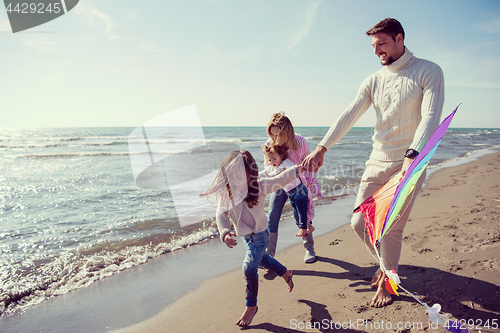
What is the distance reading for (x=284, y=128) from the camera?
3529mm

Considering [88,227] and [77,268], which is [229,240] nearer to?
[77,268]

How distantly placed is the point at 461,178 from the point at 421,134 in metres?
8.14

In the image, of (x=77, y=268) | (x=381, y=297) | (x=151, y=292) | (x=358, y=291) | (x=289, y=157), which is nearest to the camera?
(x=381, y=297)

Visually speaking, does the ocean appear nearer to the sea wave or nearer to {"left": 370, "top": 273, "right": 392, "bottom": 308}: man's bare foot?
the sea wave

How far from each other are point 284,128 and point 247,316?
198cm

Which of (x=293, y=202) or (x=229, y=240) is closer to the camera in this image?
(x=229, y=240)

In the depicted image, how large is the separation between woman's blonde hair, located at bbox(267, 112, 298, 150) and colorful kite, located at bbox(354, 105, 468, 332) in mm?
1211

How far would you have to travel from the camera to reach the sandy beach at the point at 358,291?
8.05ft

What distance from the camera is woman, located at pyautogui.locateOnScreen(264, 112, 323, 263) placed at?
11.7ft

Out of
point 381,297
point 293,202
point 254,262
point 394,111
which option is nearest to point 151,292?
point 254,262

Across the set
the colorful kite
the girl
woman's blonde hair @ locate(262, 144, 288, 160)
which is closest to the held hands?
the girl

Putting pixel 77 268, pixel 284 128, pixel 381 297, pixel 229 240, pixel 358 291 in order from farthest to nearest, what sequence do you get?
1. pixel 77 268
2. pixel 284 128
3. pixel 358 291
4. pixel 381 297
5. pixel 229 240

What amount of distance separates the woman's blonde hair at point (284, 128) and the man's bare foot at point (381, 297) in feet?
5.51

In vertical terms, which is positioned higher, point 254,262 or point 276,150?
point 276,150
